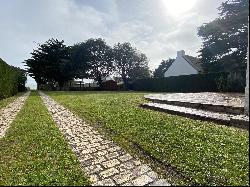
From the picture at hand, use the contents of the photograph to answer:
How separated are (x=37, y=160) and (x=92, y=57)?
142ft

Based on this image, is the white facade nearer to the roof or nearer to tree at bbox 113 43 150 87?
the roof

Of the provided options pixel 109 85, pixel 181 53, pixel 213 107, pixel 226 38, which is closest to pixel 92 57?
pixel 109 85

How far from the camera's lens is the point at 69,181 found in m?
3.57

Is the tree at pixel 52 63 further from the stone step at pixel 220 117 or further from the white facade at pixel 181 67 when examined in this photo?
the stone step at pixel 220 117

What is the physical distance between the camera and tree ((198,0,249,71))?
26391 millimetres

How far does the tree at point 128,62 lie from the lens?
47.7 m

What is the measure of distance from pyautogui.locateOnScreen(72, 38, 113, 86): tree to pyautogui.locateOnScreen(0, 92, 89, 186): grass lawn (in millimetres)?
40598

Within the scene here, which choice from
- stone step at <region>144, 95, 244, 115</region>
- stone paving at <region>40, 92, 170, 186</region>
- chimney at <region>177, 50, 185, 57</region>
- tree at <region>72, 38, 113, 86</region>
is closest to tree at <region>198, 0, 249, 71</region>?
chimney at <region>177, 50, 185, 57</region>

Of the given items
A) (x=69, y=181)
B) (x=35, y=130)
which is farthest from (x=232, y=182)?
(x=35, y=130)

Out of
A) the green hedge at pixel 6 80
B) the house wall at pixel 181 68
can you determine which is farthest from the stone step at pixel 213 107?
the house wall at pixel 181 68

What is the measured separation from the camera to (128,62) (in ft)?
159

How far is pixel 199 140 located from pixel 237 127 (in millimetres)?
1316

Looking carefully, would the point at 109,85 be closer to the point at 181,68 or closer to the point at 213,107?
the point at 181,68

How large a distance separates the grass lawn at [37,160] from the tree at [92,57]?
40.6 metres
